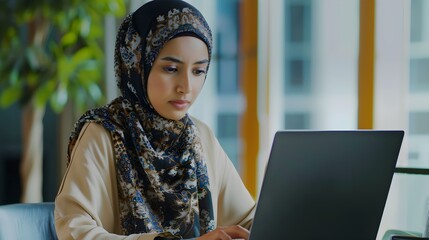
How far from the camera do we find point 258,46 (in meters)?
3.79

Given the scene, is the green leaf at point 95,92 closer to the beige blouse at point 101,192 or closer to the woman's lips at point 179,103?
the beige blouse at point 101,192

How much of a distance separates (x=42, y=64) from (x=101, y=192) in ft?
9.16

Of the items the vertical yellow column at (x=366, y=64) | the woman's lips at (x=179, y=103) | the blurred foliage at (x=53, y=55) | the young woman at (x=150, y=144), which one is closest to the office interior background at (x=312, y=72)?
the vertical yellow column at (x=366, y=64)

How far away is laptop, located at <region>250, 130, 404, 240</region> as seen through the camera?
3.91 ft

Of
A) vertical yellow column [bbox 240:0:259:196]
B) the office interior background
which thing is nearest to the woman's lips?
the office interior background

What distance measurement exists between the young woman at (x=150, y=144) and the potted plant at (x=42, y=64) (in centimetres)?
241

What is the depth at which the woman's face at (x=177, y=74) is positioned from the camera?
5.30 ft

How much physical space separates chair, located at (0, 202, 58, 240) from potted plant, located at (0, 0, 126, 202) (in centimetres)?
239

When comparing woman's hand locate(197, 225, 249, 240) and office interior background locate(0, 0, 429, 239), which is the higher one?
office interior background locate(0, 0, 429, 239)

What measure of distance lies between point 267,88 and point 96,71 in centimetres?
103

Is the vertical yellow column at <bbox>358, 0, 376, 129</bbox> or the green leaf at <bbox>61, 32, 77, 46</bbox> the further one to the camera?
the green leaf at <bbox>61, 32, 77, 46</bbox>

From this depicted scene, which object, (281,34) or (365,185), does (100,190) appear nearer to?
(365,185)

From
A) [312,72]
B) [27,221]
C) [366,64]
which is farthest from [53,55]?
[27,221]

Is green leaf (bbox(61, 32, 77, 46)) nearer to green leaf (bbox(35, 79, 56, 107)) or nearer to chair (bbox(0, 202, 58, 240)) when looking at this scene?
green leaf (bbox(35, 79, 56, 107))
